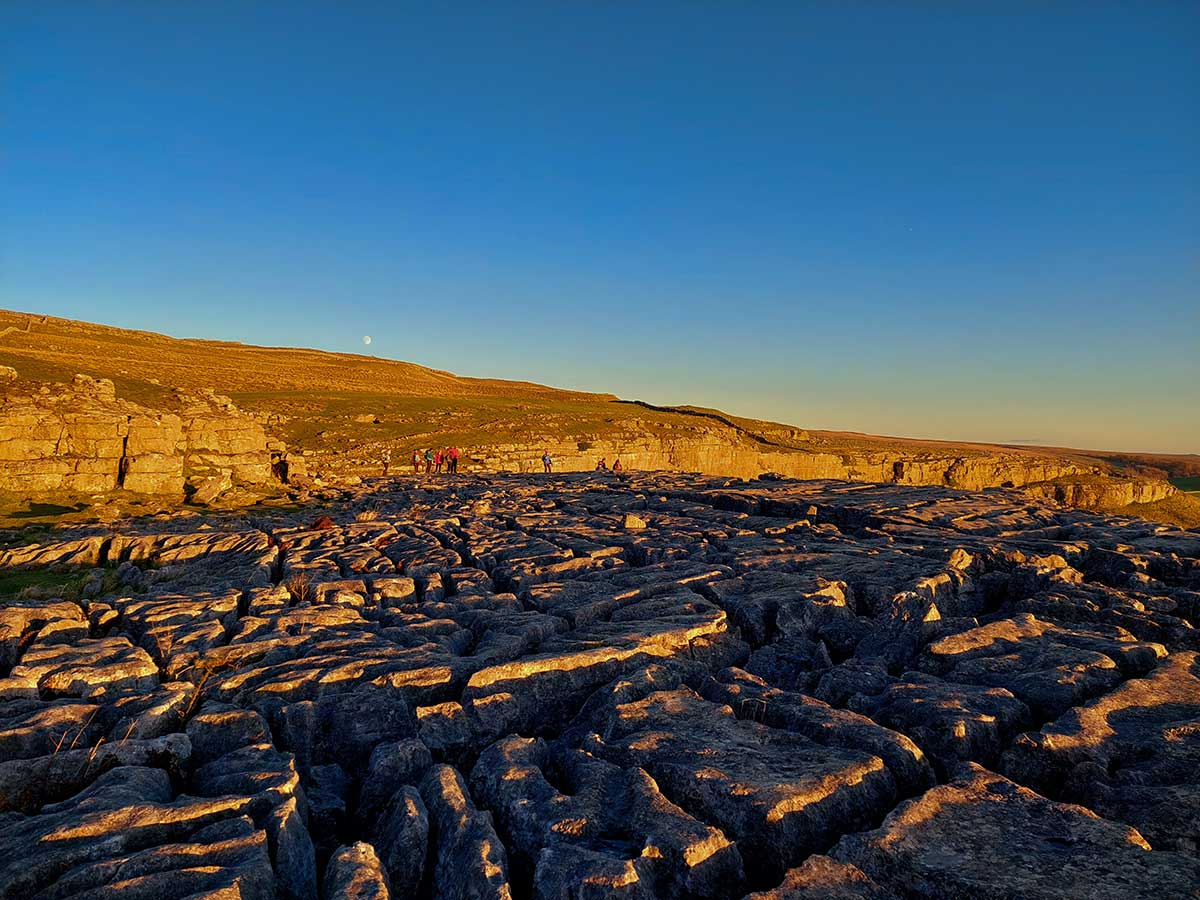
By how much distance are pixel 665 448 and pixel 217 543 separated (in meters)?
58.4

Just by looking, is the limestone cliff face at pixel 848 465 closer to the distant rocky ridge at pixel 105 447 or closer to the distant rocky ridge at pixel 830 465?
the distant rocky ridge at pixel 830 465

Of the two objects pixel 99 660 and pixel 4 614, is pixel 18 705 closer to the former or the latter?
pixel 99 660

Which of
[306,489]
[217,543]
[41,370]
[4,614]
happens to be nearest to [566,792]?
[4,614]

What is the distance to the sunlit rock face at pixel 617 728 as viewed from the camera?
5570mm

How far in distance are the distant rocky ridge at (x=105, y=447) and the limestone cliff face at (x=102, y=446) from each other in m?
0.04

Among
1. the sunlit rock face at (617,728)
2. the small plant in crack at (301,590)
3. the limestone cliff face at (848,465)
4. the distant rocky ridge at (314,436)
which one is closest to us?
the sunlit rock face at (617,728)

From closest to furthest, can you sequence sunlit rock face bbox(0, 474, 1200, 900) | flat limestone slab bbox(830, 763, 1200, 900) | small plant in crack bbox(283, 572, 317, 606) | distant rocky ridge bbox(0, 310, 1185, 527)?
1. flat limestone slab bbox(830, 763, 1200, 900)
2. sunlit rock face bbox(0, 474, 1200, 900)
3. small plant in crack bbox(283, 572, 317, 606)
4. distant rocky ridge bbox(0, 310, 1185, 527)

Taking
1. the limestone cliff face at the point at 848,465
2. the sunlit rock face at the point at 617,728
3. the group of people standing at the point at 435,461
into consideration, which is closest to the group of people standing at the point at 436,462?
the group of people standing at the point at 435,461

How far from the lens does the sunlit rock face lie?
5.57 m

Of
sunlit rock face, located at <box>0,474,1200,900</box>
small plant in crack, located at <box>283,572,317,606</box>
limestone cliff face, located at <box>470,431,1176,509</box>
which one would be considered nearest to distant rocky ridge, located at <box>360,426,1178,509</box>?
limestone cliff face, located at <box>470,431,1176,509</box>

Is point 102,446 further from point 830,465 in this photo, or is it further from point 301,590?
point 830,465

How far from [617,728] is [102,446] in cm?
3869

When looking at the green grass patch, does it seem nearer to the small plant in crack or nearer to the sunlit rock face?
the sunlit rock face

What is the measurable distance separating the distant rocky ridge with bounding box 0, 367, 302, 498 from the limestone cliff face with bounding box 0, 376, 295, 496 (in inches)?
1.6
